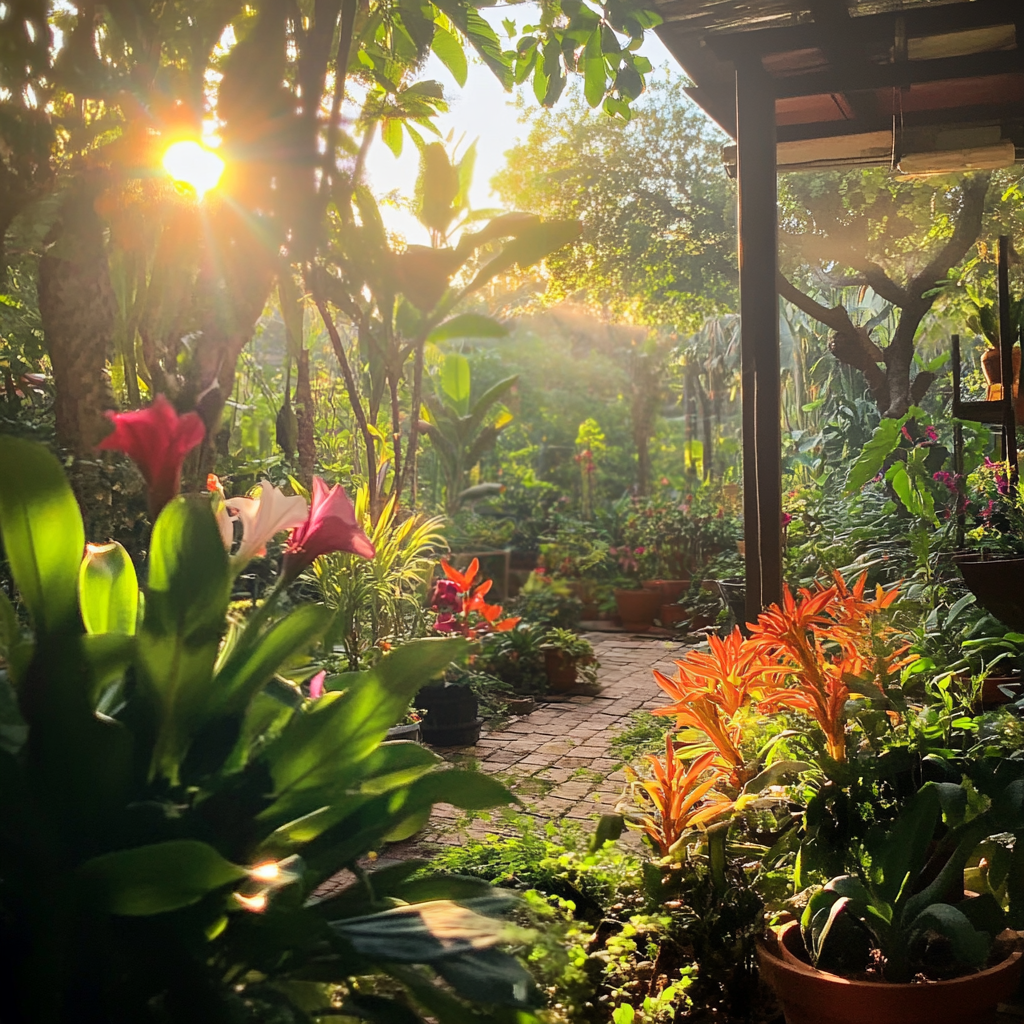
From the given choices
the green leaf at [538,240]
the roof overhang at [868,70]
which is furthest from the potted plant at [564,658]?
the green leaf at [538,240]

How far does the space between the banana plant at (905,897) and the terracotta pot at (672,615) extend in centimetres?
562

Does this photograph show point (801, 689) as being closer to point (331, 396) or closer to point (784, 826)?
point (784, 826)

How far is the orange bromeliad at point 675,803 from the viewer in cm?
179

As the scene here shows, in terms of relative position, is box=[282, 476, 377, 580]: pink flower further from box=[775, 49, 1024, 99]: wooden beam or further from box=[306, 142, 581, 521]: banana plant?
box=[775, 49, 1024, 99]: wooden beam

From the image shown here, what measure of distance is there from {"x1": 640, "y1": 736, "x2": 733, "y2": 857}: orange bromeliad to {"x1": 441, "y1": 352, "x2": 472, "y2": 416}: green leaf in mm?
6858

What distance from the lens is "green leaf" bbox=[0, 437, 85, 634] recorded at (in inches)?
38.2

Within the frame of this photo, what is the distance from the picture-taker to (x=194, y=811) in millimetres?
1016

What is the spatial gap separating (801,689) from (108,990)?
52.3 inches

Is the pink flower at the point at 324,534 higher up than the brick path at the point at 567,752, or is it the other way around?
the pink flower at the point at 324,534

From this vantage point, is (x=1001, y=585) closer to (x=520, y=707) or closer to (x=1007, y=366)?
(x=1007, y=366)

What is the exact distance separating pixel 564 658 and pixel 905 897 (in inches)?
139

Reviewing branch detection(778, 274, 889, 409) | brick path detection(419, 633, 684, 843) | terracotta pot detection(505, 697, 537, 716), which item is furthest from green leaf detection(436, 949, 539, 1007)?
branch detection(778, 274, 889, 409)

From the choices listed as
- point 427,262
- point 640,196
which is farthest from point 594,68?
point 640,196

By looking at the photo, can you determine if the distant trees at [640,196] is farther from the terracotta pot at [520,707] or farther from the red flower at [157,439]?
the red flower at [157,439]
